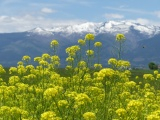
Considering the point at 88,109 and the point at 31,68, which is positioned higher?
the point at 31,68

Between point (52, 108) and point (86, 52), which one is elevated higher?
point (86, 52)

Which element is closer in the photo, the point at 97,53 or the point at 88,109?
the point at 88,109

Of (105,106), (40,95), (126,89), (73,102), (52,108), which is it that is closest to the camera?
(73,102)

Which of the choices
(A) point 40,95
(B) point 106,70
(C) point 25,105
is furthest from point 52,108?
(B) point 106,70

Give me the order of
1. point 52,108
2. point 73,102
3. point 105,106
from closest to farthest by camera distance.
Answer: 1. point 73,102
2. point 105,106
3. point 52,108

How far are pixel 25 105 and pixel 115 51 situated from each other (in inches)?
144

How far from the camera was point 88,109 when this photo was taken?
12180 mm

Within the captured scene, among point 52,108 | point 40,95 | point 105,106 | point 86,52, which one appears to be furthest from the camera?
point 86,52

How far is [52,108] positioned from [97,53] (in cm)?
277

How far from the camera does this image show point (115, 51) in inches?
501

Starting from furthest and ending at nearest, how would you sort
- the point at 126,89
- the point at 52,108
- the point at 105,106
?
the point at 126,89 < the point at 52,108 < the point at 105,106

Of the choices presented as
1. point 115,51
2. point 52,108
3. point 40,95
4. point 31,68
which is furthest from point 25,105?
point 115,51

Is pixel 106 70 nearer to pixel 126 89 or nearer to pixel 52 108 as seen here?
pixel 52 108

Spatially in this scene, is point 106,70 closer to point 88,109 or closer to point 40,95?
point 88,109
